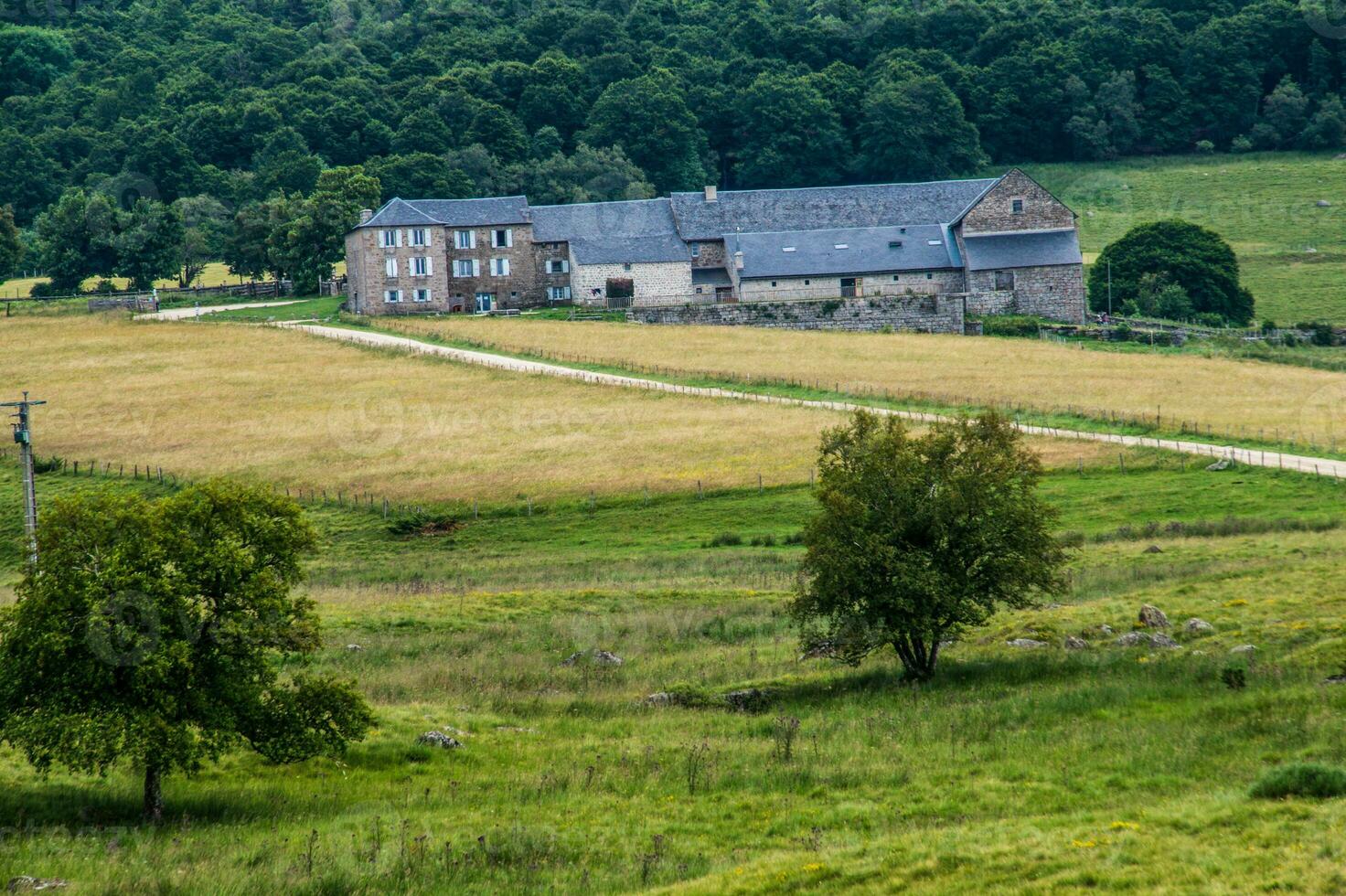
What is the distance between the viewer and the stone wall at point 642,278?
309 ft

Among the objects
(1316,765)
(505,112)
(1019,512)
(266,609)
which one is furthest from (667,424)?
(505,112)

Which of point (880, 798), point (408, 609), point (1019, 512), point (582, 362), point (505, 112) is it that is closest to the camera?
point (880, 798)

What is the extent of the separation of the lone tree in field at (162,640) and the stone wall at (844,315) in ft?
229

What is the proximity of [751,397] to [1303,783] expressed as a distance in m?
47.1

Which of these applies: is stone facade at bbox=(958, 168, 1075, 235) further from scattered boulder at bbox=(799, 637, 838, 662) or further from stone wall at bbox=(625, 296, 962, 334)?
scattered boulder at bbox=(799, 637, 838, 662)

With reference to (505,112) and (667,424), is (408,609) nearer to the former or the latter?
(667,424)

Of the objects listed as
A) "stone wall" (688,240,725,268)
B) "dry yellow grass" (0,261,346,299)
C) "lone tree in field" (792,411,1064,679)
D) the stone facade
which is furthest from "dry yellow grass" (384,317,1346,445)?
"dry yellow grass" (0,261,346,299)

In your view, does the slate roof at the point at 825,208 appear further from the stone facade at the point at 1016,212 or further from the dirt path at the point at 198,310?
the dirt path at the point at 198,310

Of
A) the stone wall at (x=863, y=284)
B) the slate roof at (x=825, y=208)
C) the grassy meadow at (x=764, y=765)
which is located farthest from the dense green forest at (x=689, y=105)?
the grassy meadow at (x=764, y=765)

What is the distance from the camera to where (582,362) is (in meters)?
72.6

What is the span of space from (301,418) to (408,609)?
102 feet

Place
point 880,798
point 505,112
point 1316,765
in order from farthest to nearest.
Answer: point 505,112
point 880,798
point 1316,765

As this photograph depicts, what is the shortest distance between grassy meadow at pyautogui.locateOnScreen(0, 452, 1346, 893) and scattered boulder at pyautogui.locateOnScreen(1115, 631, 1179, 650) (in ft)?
1.26

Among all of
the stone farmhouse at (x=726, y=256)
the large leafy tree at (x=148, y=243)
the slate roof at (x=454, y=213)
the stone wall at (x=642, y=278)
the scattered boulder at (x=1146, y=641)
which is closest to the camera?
the scattered boulder at (x=1146, y=641)
